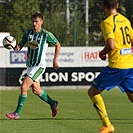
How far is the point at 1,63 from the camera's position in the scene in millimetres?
21797

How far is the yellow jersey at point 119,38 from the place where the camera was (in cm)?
895

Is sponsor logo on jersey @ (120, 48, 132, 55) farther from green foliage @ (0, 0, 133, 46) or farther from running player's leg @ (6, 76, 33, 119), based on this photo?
green foliage @ (0, 0, 133, 46)

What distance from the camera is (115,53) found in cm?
904

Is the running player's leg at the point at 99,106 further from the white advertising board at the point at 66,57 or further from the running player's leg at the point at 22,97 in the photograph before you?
the white advertising board at the point at 66,57

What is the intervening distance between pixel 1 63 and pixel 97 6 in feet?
17.8

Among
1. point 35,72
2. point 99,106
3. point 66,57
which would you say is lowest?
point 66,57

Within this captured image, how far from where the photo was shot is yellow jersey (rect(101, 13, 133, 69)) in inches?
352

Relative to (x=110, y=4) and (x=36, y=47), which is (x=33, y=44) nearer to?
(x=36, y=47)

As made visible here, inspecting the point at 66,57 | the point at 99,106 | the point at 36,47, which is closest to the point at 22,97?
the point at 36,47

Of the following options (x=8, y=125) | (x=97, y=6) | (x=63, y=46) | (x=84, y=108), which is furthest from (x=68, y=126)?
(x=97, y=6)

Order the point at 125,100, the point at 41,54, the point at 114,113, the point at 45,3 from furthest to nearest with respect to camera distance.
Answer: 1. the point at 45,3
2. the point at 125,100
3. the point at 114,113
4. the point at 41,54

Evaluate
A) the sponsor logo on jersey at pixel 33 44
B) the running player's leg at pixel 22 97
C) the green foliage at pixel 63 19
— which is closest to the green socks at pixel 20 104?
the running player's leg at pixel 22 97

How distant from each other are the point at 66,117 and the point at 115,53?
3.35 m

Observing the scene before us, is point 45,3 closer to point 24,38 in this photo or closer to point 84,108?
point 84,108
